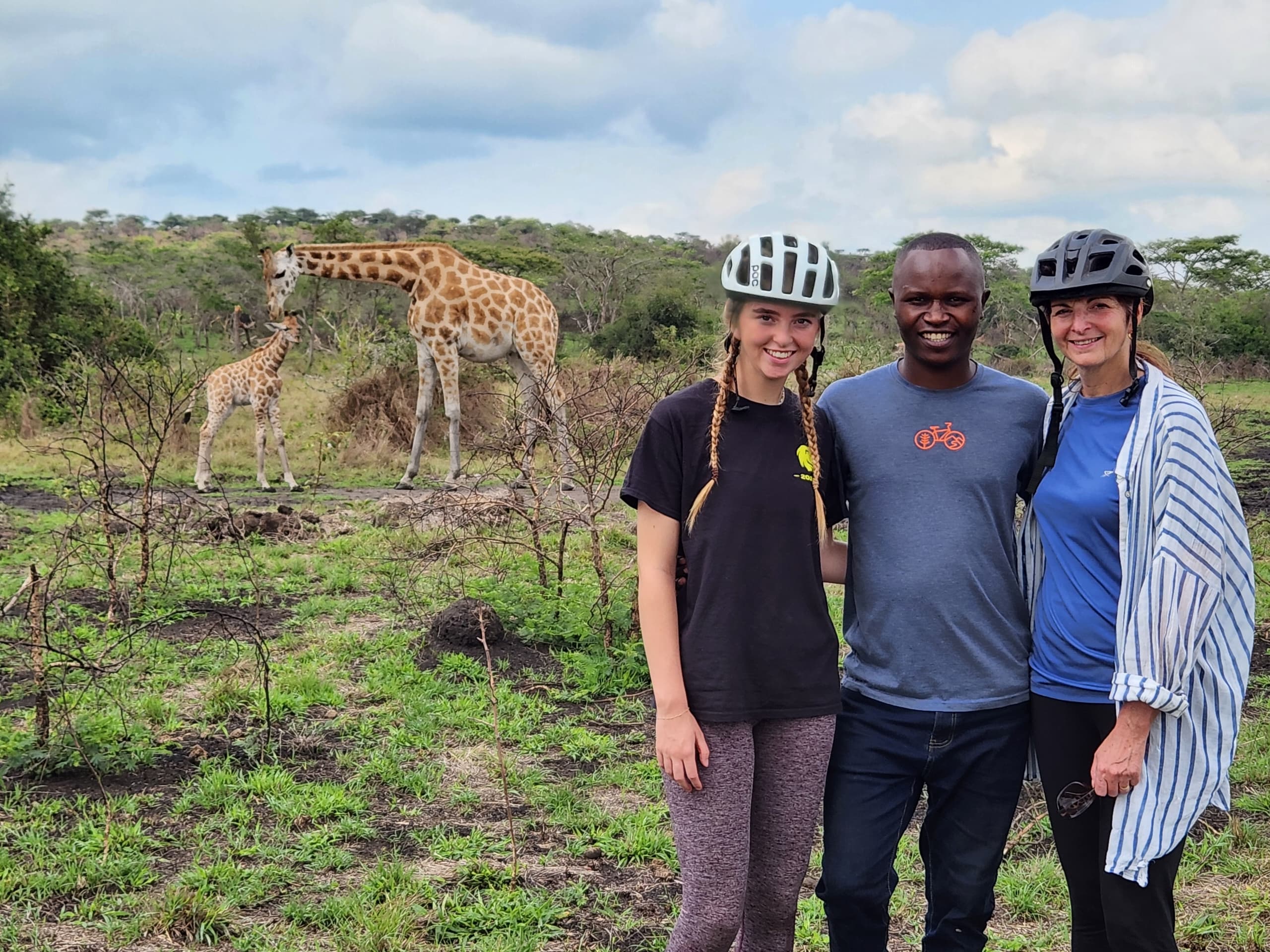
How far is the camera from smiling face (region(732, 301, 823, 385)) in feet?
7.02

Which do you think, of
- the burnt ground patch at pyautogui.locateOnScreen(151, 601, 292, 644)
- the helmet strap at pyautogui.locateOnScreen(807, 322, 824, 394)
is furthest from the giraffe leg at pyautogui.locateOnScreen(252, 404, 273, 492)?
the helmet strap at pyautogui.locateOnScreen(807, 322, 824, 394)

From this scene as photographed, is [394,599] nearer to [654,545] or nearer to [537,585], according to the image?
[537,585]

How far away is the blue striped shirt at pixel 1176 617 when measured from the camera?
2.03 m

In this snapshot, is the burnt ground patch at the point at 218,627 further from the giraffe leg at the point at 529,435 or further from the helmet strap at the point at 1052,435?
the helmet strap at the point at 1052,435

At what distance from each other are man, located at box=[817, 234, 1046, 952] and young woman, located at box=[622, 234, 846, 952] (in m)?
0.17

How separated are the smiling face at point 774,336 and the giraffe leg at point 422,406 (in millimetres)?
9276

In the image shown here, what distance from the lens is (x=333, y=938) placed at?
3.11 meters

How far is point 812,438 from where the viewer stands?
86.7 inches

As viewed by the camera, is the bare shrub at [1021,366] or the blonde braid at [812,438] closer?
the blonde braid at [812,438]

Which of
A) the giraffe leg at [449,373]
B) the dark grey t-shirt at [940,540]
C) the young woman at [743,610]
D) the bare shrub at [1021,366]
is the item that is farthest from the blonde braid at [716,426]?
the bare shrub at [1021,366]

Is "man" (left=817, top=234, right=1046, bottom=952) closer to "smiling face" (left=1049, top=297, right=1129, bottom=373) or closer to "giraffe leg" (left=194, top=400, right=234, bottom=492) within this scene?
"smiling face" (left=1049, top=297, right=1129, bottom=373)

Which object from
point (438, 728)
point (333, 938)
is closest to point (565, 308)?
point (438, 728)

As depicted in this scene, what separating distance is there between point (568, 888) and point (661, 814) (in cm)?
65

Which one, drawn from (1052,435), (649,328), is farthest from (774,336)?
(649,328)
